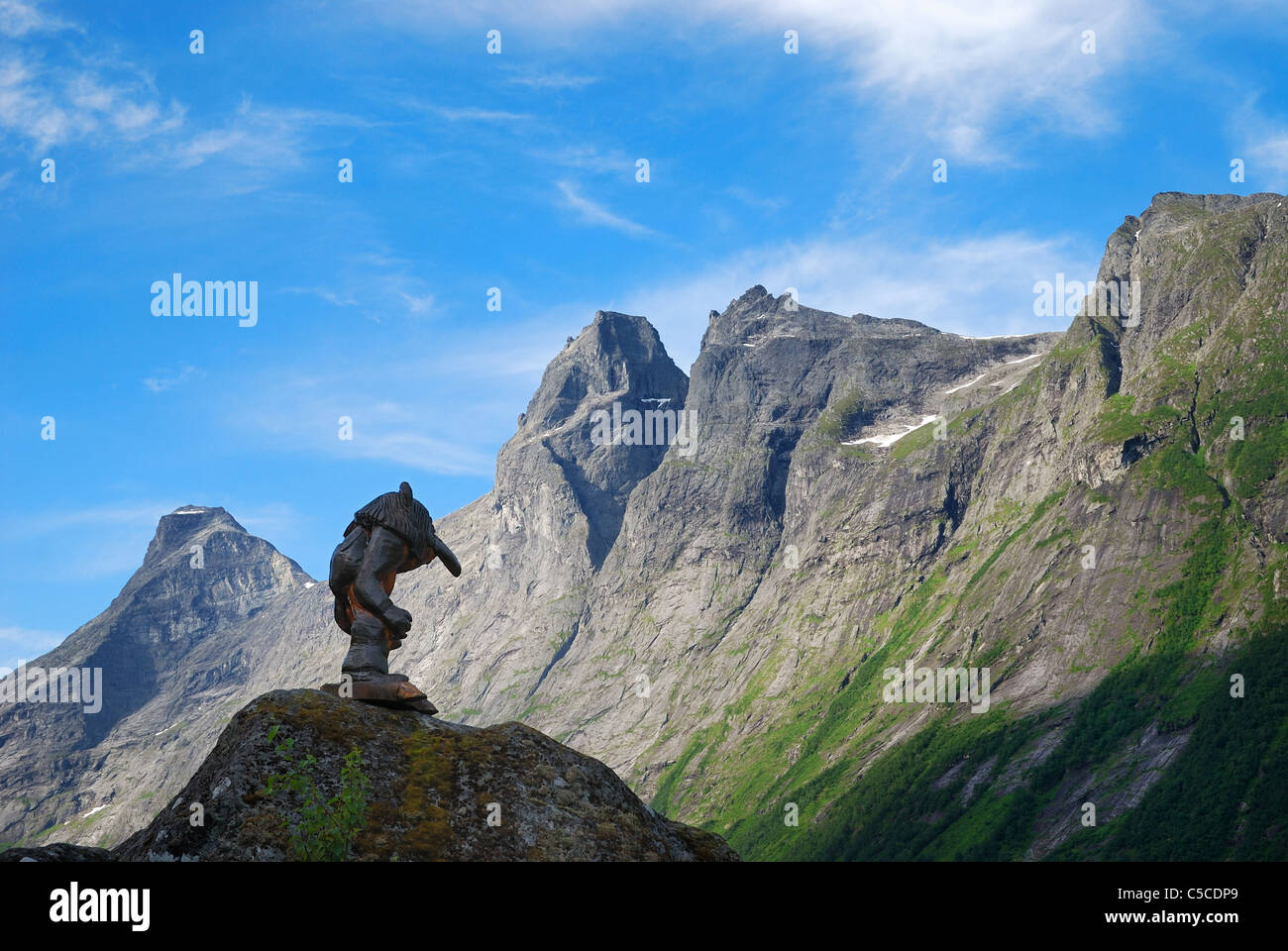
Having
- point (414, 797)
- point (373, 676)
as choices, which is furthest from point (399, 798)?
point (373, 676)

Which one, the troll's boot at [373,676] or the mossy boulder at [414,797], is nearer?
the mossy boulder at [414,797]

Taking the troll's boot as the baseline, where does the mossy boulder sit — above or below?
below

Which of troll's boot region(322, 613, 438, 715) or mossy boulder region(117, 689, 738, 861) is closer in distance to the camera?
mossy boulder region(117, 689, 738, 861)

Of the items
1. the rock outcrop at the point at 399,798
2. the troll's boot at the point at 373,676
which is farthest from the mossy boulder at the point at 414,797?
the troll's boot at the point at 373,676

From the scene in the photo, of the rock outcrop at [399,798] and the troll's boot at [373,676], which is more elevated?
the troll's boot at [373,676]

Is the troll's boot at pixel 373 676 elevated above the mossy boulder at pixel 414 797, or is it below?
above

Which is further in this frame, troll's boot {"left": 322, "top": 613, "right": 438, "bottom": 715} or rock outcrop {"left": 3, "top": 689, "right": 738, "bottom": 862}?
troll's boot {"left": 322, "top": 613, "right": 438, "bottom": 715}

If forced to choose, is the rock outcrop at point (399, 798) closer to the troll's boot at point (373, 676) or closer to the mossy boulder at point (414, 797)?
the mossy boulder at point (414, 797)

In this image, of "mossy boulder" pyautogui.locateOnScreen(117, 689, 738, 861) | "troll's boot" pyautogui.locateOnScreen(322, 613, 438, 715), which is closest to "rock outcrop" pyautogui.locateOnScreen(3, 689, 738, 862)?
"mossy boulder" pyautogui.locateOnScreen(117, 689, 738, 861)

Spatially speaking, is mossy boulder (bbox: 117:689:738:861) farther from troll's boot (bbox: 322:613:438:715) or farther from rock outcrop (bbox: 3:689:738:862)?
troll's boot (bbox: 322:613:438:715)
